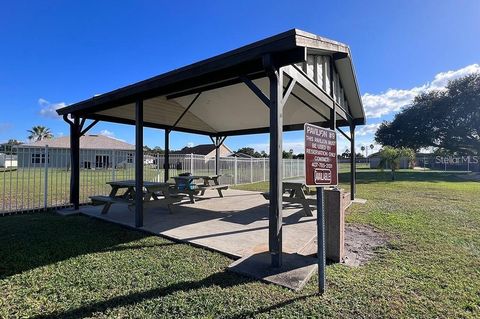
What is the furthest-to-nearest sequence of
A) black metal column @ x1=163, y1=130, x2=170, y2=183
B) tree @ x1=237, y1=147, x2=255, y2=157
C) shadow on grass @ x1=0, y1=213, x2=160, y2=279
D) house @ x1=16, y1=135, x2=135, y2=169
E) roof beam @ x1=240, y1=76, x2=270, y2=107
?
tree @ x1=237, y1=147, x2=255, y2=157 → black metal column @ x1=163, y1=130, x2=170, y2=183 → house @ x1=16, y1=135, x2=135, y2=169 → shadow on grass @ x1=0, y1=213, x2=160, y2=279 → roof beam @ x1=240, y1=76, x2=270, y2=107

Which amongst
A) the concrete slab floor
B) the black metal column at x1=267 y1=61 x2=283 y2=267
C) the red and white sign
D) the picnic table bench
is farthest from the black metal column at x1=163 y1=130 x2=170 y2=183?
the red and white sign

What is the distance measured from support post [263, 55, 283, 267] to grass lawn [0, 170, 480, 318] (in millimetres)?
567

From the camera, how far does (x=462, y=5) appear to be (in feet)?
25.0

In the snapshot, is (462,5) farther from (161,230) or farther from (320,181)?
(161,230)

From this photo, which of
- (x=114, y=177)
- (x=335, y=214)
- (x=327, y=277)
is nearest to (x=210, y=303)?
(x=327, y=277)

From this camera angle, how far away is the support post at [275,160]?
3568 mm

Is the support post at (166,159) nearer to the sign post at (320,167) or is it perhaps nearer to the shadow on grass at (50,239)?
the shadow on grass at (50,239)

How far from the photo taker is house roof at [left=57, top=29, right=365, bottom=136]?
373 centimetres

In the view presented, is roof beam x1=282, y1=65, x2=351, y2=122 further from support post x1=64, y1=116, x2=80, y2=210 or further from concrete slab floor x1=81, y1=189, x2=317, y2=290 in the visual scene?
support post x1=64, y1=116, x2=80, y2=210

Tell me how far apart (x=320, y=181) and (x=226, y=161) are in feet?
39.5

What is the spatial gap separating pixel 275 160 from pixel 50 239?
423cm

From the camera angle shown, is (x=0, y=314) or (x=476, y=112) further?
(x=476, y=112)

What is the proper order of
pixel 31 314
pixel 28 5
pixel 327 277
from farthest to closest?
1. pixel 28 5
2. pixel 327 277
3. pixel 31 314

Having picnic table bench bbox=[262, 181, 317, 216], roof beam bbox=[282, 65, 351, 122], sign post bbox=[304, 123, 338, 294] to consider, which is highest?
roof beam bbox=[282, 65, 351, 122]
